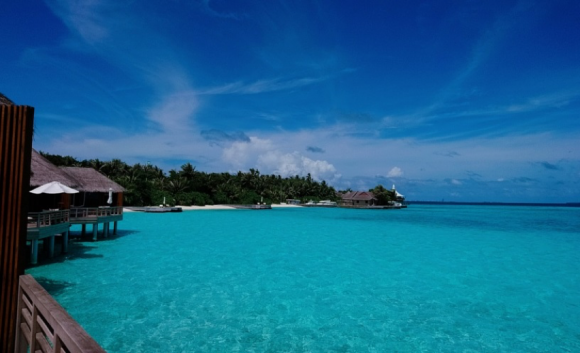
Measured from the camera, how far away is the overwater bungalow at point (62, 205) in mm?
13453

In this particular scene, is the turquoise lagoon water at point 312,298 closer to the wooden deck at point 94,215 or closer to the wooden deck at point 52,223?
the wooden deck at point 52,223

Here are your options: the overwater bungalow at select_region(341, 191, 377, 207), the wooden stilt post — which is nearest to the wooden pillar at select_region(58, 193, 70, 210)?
the wooden stilt post

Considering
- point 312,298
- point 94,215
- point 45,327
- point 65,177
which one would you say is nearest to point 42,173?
point 65,177

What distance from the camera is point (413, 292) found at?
12398mm

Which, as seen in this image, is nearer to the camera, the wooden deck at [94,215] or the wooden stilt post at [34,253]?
the wooden stilt post at [34,253]

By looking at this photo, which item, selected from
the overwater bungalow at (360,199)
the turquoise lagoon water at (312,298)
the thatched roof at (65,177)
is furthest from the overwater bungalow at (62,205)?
the overwater bungalow at (360,199)

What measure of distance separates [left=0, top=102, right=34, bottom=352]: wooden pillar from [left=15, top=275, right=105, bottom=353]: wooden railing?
0.19 m

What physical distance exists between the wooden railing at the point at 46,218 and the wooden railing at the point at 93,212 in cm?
181

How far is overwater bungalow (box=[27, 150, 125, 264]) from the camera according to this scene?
1345 centimetres

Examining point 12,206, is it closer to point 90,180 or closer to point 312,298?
point 312,298

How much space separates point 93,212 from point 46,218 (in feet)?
23.6

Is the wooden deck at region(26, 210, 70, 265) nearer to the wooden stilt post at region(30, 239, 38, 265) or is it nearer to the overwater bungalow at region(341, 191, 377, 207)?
the wooden stilt post at region(30, 239, 38, 265)

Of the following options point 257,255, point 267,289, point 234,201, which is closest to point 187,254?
point 257,255

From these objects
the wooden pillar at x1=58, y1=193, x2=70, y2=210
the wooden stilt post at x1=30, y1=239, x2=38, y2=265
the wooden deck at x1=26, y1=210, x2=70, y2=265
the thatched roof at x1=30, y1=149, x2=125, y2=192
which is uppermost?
the thatched roof at x1=30, y1=149, x2=125, y2=192
